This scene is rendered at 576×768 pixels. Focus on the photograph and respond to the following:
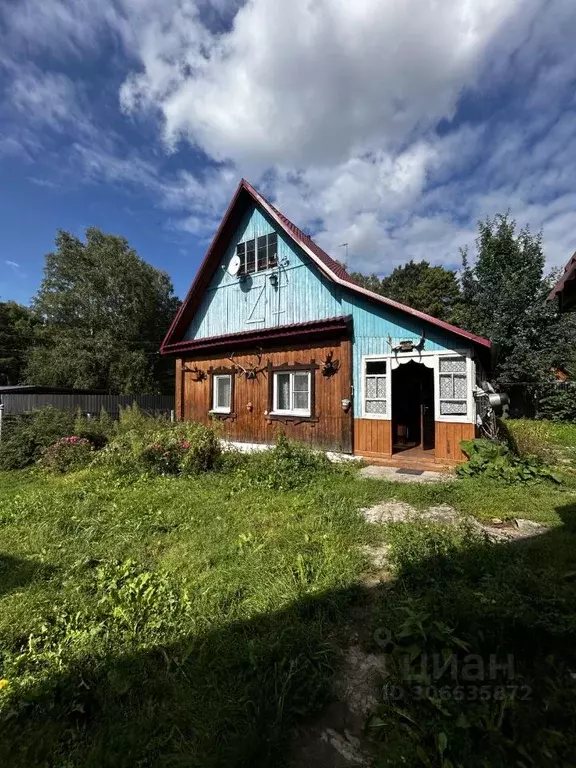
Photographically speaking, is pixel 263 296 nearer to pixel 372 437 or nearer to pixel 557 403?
pixel 372 437

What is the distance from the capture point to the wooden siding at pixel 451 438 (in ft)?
24.1

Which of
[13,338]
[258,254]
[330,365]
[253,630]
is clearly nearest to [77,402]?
[258,254]

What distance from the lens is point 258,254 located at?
10.8 meters

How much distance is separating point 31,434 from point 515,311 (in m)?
20.0

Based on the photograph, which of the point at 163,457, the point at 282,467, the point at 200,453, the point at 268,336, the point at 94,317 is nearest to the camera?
the point at 282,467

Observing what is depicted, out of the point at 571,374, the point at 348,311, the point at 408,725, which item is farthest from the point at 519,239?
the point at 408,725

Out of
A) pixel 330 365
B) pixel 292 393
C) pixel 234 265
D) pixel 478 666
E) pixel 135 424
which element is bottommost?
pixel 478 666

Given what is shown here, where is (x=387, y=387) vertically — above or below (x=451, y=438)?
above

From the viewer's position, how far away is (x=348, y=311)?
347 inches

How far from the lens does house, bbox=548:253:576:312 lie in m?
3.50

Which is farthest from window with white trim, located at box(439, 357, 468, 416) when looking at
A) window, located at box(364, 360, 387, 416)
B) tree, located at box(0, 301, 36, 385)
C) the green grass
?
tree, located at box(0, 301, 36, 385)

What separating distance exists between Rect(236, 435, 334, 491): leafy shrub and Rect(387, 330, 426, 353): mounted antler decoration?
2.84 metres

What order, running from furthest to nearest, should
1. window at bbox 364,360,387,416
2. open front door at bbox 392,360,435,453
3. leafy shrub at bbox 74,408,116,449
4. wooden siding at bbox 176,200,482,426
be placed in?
open front door at bbox 392,360,435,453
leafy shrub at bbox 74,408,116,449
window at bbox 364,360,387,416
wooden siding at bbox 176,200,482,426

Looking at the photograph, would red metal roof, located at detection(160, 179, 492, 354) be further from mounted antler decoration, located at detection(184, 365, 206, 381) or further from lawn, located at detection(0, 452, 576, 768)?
lawn, located at detection(0, 452, 576, 768)
